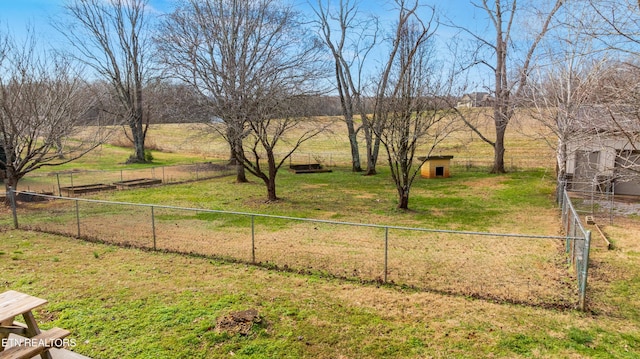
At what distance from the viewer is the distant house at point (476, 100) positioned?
65.0ft

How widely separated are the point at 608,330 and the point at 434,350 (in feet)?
8.45

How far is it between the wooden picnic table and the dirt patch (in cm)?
180

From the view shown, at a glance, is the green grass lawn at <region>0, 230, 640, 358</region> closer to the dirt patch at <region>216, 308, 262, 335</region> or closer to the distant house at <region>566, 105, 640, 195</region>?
the dirt patch at <region>216, 308, 262, 335</region>

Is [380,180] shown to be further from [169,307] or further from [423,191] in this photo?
[169,307]

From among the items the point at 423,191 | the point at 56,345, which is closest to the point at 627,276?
the point at 56,345

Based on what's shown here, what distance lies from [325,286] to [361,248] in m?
2.61

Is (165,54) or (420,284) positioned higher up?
(165,54)

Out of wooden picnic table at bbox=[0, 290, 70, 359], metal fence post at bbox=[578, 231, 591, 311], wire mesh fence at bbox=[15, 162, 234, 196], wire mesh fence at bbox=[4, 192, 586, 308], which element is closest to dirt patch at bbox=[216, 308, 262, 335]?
wooden picnic table at bbox=[0, 290, 70, 359]

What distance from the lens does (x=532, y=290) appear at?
670cm

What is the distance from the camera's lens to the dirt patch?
5.12 metres

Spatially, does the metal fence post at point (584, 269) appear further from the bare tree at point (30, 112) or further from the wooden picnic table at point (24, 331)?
the bare tree at point (30, 112)

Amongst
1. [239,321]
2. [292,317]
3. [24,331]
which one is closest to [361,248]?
[292,317]

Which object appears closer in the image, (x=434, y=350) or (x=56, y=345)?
(x=56, y=345)

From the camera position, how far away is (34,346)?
13.0 feet
